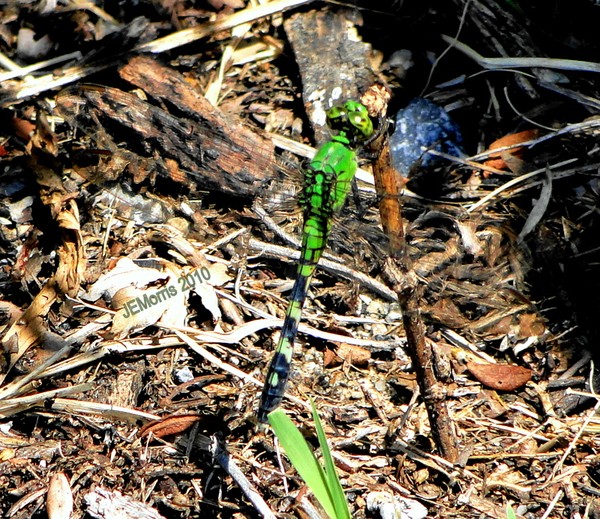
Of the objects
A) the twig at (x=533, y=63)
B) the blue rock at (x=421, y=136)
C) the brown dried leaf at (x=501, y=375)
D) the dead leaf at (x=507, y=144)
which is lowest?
the brown dried leaf at (x=501, y=375)

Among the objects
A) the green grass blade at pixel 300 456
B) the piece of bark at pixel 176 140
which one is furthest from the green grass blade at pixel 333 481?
the piece of bark at pixel 176 140

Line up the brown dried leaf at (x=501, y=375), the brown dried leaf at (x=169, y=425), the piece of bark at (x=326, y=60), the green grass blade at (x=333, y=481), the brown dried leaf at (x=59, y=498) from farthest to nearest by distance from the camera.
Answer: the piece of bark at (x=326, y=60) → the brown dried leaf at (x=501, y=375) → the brown dried leaf at (x=169, y=425) → the brown dried leaf at (x=59, y=498) → the green grass blade at (x=333, y=481)

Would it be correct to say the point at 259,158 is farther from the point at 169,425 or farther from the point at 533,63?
the point at 533,63

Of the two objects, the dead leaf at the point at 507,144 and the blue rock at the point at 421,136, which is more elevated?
the blue rock at the point at 421,136

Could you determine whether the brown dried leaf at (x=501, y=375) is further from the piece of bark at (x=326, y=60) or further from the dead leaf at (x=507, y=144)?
the piece of bark at (x=326, y=60)

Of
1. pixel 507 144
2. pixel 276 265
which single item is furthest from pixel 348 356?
pixel 507 144

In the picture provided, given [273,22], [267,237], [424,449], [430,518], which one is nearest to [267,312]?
[267,237]
